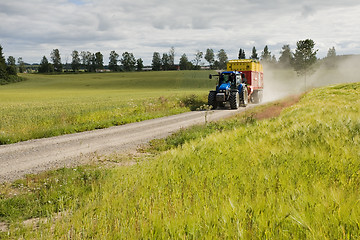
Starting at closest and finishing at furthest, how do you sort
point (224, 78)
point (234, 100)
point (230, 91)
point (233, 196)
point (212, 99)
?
point (233, 196), point (234, 100), point (212, 99), point (230, 91), point (224, 78)

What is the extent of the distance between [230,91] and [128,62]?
142514mm

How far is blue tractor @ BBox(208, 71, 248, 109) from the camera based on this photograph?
25.3 m

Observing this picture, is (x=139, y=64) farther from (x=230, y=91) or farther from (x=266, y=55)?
(x=230, y=91)

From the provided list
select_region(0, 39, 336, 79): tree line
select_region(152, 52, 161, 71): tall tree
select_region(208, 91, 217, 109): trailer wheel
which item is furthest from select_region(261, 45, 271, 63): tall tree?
select_region(208, 91, 217, 109): trailer wheel

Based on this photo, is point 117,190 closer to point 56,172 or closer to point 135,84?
point 56,172

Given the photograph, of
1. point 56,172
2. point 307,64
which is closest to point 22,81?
point 307,64

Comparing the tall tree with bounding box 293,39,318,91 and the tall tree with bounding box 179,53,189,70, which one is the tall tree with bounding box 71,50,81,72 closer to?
the tall tree with bounding box 179,53,189,70

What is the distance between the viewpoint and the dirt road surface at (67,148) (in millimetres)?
9383

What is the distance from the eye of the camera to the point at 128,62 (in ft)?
530

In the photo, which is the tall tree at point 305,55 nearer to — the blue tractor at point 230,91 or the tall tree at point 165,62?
the blue tractor at point 230,91

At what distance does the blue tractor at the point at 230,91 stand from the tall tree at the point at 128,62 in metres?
137

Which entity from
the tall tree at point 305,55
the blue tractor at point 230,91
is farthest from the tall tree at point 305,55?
the blue tractor at point 230,91

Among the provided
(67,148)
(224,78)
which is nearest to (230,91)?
(224,78)

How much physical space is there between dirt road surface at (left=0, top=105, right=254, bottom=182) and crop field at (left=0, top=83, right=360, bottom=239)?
84.4 inches
